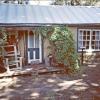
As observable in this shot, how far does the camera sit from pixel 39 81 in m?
11.7

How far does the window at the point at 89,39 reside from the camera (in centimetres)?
1628

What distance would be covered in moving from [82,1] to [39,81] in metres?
18.5

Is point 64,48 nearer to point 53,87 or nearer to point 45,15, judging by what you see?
point 53,87

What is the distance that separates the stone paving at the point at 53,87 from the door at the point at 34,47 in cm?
255

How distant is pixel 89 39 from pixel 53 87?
22.7 feet

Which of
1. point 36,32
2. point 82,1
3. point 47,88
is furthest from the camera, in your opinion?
point 82,1

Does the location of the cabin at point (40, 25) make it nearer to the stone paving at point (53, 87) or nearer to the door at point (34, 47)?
the door at point (34, 47)

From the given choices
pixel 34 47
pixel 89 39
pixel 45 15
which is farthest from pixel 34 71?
pixel 89 39

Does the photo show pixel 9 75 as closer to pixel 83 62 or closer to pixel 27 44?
pixel 27 44

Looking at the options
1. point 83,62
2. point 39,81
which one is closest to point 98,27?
point 83,62

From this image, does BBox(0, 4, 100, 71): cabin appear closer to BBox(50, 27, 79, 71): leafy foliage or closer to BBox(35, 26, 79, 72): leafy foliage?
BBox(35, 26, 79, 72): leafy foliage

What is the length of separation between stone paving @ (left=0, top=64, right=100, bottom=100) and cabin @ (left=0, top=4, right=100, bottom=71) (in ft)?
9.18

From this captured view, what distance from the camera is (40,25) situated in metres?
14.4

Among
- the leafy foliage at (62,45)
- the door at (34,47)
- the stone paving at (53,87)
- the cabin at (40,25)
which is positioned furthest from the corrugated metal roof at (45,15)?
the stone paving at (53,87)
